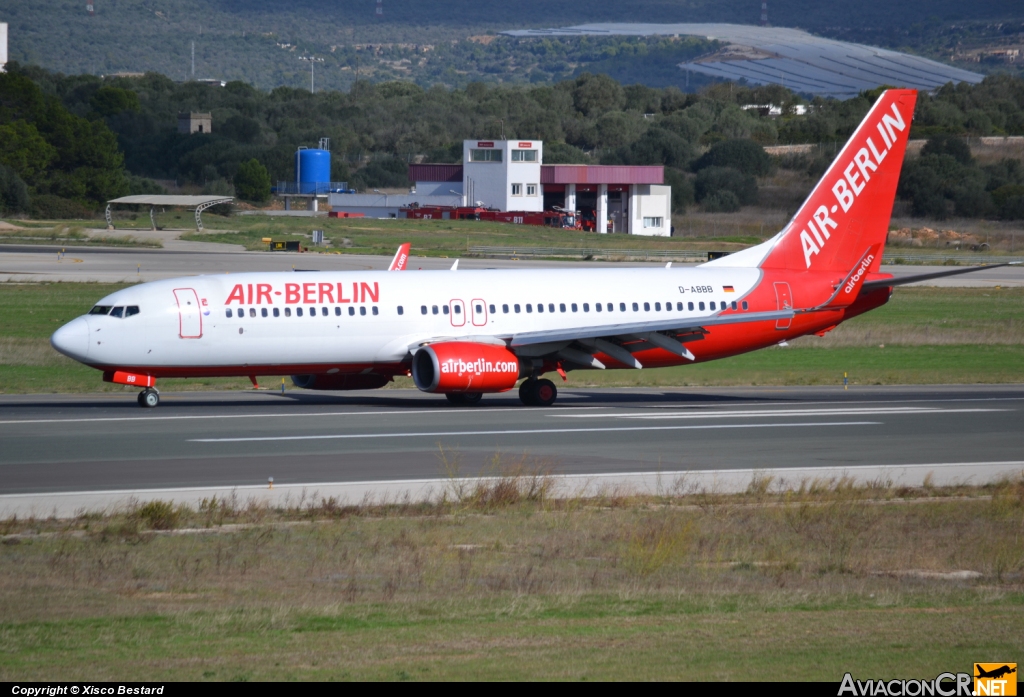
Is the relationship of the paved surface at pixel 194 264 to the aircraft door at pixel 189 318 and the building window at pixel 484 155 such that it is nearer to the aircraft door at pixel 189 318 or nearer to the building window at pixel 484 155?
the aircraft door at pixel 189 318

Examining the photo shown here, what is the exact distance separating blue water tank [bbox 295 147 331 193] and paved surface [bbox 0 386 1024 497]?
121m

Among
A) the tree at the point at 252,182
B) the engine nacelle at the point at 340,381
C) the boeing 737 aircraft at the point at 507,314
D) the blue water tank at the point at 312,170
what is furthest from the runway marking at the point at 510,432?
the blue water tank at the point at 312,170

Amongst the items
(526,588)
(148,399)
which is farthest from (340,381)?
(526,588)

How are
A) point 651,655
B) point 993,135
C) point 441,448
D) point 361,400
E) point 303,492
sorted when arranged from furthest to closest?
point 993,135 → point 361,400 → point 441,448 → point 303,492 → point 651,655

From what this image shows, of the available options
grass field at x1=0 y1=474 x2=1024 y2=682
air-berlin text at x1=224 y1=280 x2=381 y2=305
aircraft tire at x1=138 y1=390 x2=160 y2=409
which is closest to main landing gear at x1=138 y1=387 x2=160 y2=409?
aircraft tire at x1=138 y1=390 x2=160 y2=409

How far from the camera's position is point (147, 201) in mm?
121250

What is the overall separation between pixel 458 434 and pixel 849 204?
1531 cm

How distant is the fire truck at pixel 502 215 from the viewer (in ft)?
420

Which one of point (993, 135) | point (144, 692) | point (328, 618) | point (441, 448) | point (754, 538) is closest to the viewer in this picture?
point (144, 692)

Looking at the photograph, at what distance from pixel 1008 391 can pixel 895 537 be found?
22.7 m

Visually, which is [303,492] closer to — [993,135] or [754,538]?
[754,538]

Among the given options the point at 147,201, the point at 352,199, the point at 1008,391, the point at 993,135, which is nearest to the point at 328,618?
the point at 1008,391

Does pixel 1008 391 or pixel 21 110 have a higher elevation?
pixel 21 110

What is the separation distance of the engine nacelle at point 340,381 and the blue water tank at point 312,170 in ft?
407
